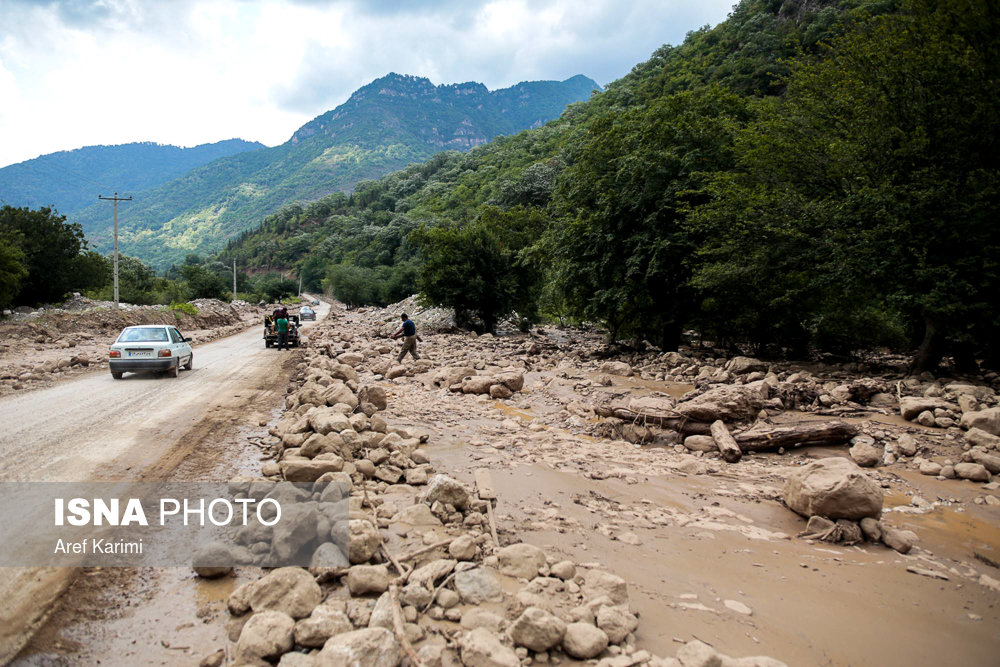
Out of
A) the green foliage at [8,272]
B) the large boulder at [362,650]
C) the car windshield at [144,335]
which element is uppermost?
the green foliage at [8,272]

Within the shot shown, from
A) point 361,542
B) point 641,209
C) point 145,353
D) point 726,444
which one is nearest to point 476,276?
point 641,209

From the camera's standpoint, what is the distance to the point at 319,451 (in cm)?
640

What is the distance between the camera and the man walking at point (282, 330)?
23.4 metres

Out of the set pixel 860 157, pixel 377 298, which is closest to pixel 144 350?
pixel 860 157

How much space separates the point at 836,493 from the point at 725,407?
367 cm

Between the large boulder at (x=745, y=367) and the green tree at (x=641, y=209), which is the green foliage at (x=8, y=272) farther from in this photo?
the large boulder at (x=745, y=367)

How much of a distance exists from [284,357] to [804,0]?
82.8 metres

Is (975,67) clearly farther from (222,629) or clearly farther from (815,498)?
(222,629)

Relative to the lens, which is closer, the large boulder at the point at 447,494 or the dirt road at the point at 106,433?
the dirt road at the point at 106,433

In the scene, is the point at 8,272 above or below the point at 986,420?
above

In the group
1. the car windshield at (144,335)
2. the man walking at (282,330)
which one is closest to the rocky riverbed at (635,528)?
the car windshield at (144,335)

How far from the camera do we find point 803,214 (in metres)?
13.1

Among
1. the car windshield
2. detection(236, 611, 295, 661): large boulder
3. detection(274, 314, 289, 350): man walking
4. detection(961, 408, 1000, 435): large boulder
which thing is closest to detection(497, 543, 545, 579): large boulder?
detection(236, 611, 295, 661): large boulder

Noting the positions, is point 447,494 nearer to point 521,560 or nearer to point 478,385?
point 521,560
